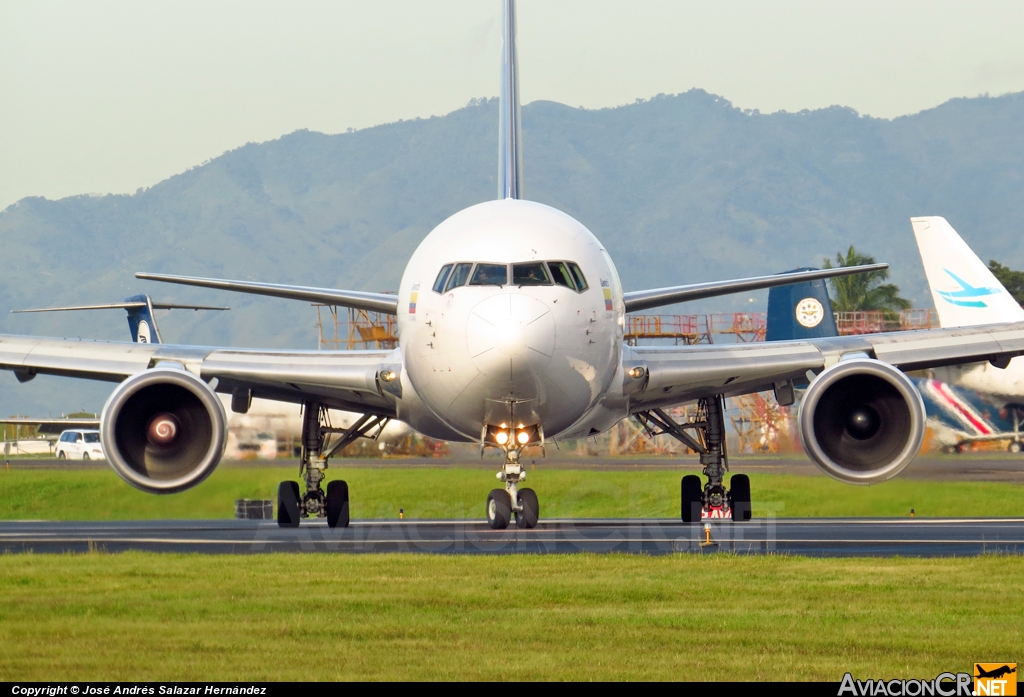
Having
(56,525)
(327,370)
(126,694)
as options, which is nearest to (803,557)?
(327,370)

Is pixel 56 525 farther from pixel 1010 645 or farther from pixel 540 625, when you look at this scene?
pixel 1010 645

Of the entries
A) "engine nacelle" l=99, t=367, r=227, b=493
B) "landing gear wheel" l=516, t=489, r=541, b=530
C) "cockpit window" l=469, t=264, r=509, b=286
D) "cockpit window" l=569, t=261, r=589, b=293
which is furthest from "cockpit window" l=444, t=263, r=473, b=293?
"engine nacelle" l=99, t=367, r=227, b=493

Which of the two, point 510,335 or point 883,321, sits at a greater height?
point 883,321

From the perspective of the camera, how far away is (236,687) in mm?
8234

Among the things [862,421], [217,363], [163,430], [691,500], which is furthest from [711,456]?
[163,430]

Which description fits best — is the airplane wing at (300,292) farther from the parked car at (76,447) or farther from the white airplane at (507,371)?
the parked car at (76,447)

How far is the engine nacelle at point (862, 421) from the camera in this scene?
19.8 m

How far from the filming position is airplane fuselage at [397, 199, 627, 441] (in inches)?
688

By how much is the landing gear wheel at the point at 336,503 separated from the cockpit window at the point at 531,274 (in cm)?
704

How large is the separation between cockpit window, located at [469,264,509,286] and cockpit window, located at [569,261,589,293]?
944 millimetres

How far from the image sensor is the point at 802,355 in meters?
22.1

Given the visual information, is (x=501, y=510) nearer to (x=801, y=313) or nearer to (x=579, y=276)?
(x=579, y=276)

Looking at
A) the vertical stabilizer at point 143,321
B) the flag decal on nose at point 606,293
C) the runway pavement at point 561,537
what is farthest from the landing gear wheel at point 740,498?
the vertical stabilizer at point 143,321

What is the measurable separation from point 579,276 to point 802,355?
5051 millimetres
